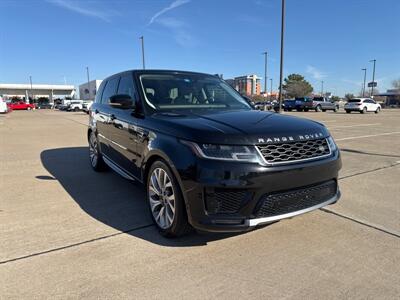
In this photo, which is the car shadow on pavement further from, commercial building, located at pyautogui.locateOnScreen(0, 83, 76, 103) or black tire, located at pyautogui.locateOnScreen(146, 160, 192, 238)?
commercial building, located at pyautogui.locateOnScreen(0, 83, 76, 103)

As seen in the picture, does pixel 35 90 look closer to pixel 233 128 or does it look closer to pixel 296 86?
pixel 296 86

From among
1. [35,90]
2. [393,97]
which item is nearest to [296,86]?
[393,97]

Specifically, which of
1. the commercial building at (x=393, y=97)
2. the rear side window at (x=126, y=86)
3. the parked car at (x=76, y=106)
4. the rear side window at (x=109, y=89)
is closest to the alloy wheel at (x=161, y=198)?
the rear side window at (x=126, y=86)

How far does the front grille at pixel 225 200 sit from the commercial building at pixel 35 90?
327ft

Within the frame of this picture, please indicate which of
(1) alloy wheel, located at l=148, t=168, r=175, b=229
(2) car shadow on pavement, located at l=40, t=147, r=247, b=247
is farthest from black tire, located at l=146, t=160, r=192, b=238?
(2) car shadow on pavement, located at l=40, t=147, r=247, b=247

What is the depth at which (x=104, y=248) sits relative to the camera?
3096 millimetres

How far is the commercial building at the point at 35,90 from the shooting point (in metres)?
91.3

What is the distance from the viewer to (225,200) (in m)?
2.72

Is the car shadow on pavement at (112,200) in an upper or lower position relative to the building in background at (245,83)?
lower

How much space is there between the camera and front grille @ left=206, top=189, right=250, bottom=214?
2709 mm

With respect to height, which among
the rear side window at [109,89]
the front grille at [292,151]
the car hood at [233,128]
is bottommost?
the front grille at [292,151]

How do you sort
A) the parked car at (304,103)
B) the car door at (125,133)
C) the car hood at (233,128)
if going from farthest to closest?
the parked car at (304,103), the car door at (125,133), the car hood at (233,128)

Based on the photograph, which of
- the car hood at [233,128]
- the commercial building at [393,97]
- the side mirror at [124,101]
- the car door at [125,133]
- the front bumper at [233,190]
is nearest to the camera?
the front bumper at [233,190]

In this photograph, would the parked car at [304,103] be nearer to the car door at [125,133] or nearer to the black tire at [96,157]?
the black tire at [96,157]
